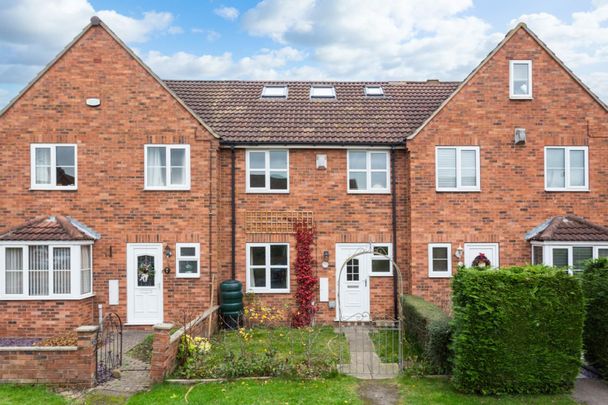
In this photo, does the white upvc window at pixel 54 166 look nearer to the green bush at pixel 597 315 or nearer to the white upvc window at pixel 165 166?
the white upvc window at pixel 165 166

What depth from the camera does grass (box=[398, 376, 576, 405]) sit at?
912 cm

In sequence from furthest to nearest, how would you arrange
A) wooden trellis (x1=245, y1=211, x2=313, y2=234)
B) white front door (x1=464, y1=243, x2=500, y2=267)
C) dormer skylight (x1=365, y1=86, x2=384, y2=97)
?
dormer skylight (x1=365, y1=86, x2=384, y2=97), wooden trellis (x1=245, y1=211, x2=313, y2=234), white front door (x1=464, y1=243, x2=500, y2=267)

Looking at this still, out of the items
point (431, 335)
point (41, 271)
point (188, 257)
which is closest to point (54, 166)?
point (41, 271)

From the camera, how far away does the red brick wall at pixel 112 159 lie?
15.3 metres

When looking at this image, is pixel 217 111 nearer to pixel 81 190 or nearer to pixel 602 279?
pixel 81 190

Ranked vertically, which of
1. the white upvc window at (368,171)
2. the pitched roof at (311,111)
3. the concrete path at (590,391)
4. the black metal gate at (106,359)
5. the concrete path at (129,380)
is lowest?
the concrete path at (590,391)

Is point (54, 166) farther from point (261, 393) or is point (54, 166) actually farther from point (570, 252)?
point (570, 252)

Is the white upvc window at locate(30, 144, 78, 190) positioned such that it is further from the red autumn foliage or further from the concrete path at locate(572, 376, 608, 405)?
the concrete path at locate(572, 376, 608, 405)

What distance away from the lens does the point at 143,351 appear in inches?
494

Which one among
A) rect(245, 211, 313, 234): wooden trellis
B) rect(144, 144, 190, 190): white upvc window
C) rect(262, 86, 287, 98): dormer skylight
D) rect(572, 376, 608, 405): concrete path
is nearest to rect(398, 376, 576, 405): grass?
rect(572, 376, 608, 405): concrete path

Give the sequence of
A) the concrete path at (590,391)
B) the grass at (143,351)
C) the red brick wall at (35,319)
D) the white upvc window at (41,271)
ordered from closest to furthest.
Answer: the concrete path at (590,391) < the grass at (143,351) < the red brick wall at (35,319) < the white upvc window at (41,271)

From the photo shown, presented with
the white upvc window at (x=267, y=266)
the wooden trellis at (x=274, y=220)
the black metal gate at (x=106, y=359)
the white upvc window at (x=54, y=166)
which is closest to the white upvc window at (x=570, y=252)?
the wooden trellis at (x=274, y=220)

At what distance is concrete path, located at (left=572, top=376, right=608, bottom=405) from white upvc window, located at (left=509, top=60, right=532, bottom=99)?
9280 millimetres

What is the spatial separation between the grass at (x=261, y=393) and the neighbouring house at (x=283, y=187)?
211 inches
